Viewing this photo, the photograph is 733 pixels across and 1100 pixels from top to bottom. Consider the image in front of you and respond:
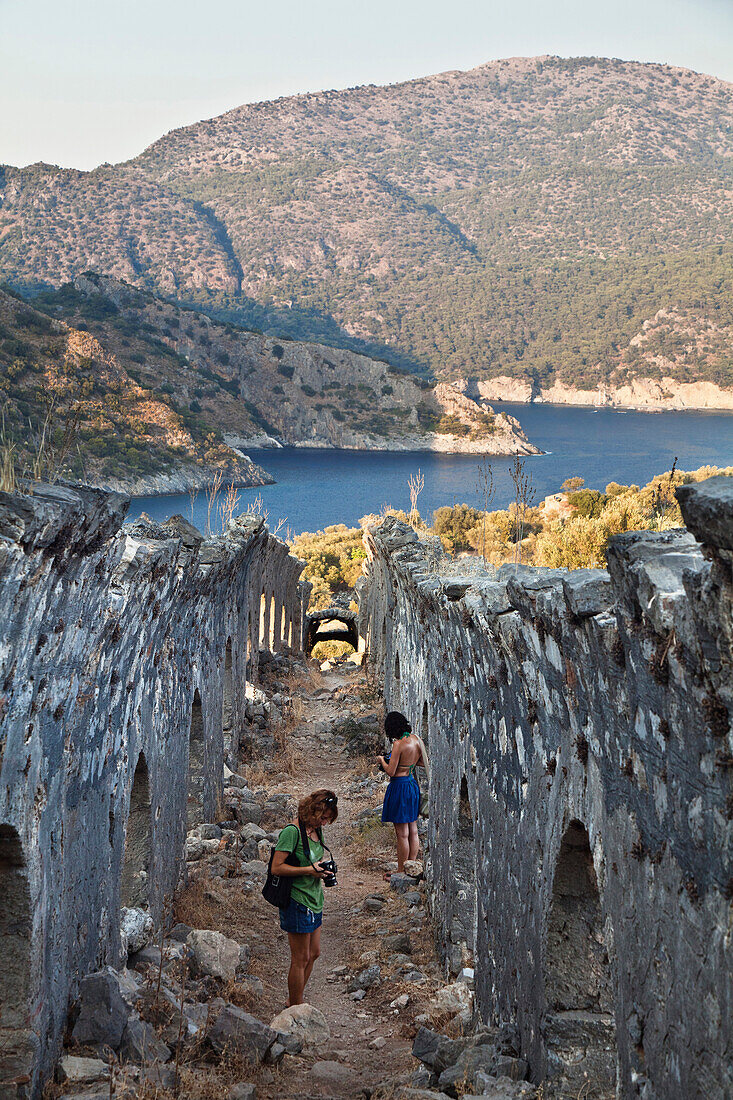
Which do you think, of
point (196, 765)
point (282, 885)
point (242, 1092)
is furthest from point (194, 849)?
point (242, 1092)

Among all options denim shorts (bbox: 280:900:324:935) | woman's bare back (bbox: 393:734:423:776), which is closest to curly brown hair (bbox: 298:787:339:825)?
denim shorts (bbox: 280:900:324:935)

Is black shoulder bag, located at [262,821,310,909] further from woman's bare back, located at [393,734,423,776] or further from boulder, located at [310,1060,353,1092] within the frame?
woman's bare back, located at [393,734,423,776]

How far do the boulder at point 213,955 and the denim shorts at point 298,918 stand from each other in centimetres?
93

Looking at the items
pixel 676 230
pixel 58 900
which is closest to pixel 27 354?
pixel 58 900

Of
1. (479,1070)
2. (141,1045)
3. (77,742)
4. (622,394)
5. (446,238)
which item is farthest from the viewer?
(446,238)

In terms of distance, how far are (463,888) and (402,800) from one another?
6.34ft

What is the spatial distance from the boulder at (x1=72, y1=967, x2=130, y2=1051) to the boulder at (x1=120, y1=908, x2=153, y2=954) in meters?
1.18

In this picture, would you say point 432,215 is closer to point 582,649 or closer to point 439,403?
point 439,403

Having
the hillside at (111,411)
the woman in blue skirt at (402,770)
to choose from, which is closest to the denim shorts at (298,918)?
the woman in blue skirt at (402,770)

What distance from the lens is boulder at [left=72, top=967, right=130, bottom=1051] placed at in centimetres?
520

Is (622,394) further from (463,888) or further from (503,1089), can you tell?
(503,1089)

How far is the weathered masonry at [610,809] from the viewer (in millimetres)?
2828

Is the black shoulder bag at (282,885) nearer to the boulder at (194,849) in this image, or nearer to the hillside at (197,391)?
the boulder at (194,849)

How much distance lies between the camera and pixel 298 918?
251 inches
